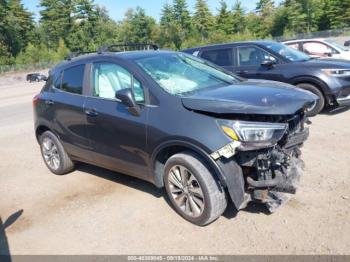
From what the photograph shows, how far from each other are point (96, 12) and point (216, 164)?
87.2 meters

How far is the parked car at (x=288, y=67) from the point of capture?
7.63 meters

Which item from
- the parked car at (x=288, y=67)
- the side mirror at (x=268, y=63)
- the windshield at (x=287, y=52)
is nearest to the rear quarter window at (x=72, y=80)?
the parked car at (x=288, y=67)

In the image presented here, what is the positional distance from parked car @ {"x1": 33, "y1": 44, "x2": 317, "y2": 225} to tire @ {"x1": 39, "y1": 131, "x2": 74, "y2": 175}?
50 centimetres

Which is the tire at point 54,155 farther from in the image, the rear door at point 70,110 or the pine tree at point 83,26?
the pine tree at point 83,26

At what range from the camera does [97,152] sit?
4.89 m

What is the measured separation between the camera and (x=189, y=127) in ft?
12.1

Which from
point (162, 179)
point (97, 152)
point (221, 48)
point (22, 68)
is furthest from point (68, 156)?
point (22, 68)

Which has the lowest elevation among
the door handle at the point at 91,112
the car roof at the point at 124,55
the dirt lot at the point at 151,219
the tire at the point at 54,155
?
the dirt lot at the point at 151,219

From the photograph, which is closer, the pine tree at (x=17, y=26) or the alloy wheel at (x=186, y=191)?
Result: the alloy wheel at (x=186, y=191)

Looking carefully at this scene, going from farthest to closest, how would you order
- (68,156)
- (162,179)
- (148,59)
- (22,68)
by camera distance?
(22,68), (68,156), (148,59), (162,179)

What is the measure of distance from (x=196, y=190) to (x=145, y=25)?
79.9 m

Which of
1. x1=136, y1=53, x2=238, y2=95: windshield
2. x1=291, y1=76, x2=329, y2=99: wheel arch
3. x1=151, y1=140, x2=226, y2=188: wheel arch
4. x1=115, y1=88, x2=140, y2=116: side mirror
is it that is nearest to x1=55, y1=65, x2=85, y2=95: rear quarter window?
x1=136, y1=53, x2=238, y2=95: windshield

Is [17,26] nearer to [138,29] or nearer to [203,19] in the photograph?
[138,29]

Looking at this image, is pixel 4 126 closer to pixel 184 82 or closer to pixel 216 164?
pixel 184 82
